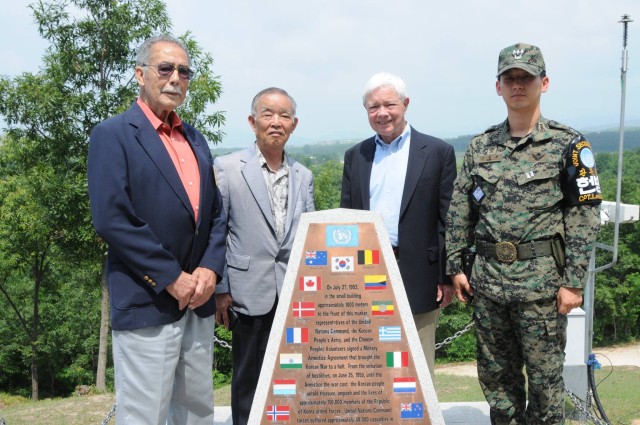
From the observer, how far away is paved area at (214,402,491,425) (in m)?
5.02

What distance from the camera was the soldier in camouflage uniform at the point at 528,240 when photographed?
133 inches

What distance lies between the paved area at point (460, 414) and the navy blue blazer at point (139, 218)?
2414 millimetres

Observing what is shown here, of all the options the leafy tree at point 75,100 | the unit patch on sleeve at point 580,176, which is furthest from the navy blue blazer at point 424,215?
the leafy tree at point 75,100

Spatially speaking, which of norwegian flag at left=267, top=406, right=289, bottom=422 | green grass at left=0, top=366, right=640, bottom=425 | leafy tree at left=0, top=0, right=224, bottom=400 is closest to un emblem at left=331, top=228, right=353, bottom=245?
norwegian flag at left=267, top=406, right=289, bottom=422

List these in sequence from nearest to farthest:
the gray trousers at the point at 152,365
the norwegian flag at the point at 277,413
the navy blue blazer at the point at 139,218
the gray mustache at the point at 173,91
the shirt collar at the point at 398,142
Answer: the navy blue blazer at the point at 139,218 → the gray trousers at the point at 152,365 → the gray mustache at the point at 173,91 → the norwegian flag at the point at 277,413 → the shirt collar at the point at 398,142

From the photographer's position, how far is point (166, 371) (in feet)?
10.5

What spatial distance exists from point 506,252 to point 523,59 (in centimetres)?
106

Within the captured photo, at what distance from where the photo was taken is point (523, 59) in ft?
11.3

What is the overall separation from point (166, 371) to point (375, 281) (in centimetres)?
119

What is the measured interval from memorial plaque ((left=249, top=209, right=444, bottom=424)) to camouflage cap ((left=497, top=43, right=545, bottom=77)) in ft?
3.67

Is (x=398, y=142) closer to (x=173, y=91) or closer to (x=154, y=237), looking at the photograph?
(x=173, y=91)

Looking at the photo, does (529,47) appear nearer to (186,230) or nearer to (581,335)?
(186,230)

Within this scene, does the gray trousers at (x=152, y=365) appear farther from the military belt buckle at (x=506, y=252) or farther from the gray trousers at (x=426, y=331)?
the military belt buckle at (x=506, y=252)

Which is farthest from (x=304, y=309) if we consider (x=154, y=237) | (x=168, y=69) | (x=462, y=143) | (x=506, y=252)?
(x=462, y=143)
